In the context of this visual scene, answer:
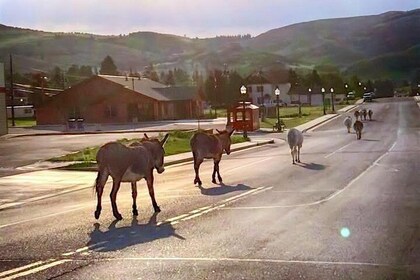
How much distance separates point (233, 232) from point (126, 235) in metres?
1.85

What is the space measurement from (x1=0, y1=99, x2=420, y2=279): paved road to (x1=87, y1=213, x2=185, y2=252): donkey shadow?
0.02m

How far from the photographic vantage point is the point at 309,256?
11656 mm

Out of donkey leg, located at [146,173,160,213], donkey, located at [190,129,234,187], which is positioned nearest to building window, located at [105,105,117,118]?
donkey, located at [190,129,234,187]

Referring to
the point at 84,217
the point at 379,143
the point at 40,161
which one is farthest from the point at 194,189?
the point at 379,143

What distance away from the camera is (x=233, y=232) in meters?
14.0

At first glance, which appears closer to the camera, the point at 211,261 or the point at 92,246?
the point at 211,261

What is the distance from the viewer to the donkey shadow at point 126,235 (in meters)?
12.9

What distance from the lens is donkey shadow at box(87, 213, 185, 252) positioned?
12.9 metres

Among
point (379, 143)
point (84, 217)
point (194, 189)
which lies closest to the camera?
point (84, 217)

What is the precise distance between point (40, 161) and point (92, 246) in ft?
79.3

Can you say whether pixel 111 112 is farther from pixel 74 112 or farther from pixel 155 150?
pixel 155 150

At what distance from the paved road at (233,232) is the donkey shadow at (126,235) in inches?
0.7

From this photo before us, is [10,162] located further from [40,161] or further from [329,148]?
[329,148]

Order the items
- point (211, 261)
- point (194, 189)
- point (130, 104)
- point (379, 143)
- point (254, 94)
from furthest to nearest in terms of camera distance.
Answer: point (254, 94) < point (130, 104) < point (379, 143) < point (194, 189) < point (211, 261)
